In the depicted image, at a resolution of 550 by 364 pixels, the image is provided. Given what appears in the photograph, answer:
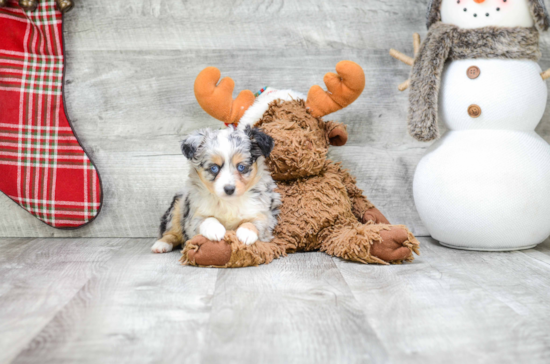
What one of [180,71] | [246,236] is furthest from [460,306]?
[180,71]

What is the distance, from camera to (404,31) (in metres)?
2.34

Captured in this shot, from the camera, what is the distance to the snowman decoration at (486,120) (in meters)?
1.88

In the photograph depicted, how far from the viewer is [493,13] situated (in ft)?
6.21

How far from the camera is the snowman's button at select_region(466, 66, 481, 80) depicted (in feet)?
6.24

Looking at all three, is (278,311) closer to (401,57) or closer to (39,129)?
(401,57)

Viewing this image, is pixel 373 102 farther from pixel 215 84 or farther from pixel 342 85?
pixel 215 84

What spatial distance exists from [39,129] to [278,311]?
1.55 m

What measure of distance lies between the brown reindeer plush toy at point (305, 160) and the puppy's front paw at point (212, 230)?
4.8 inches

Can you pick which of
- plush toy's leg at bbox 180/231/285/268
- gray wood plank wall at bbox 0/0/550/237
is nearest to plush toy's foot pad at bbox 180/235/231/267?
plush toy's leg at bbox 180/231/285/268

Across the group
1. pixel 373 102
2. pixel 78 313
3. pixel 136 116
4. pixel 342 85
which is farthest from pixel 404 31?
pixel 78 313

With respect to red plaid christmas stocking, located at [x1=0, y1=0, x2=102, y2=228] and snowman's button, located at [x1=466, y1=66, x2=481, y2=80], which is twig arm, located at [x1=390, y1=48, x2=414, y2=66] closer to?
snowman's button, located at [x1=466, y1=66, x2=481, y2=80]

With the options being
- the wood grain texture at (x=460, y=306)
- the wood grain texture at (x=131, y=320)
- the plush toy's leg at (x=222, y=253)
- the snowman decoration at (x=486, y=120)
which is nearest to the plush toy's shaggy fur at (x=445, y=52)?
the snowman decoration at (x=486, y=120)

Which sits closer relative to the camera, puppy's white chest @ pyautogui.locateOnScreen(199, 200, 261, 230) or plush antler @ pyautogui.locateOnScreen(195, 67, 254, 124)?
puppy's white chest @ pyautogui.locateOnScreen(199, 200, 261, 230)

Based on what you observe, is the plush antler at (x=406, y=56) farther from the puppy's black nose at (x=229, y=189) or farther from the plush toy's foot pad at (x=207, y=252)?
the plush toy's foot pad at (x=207, y=252)
